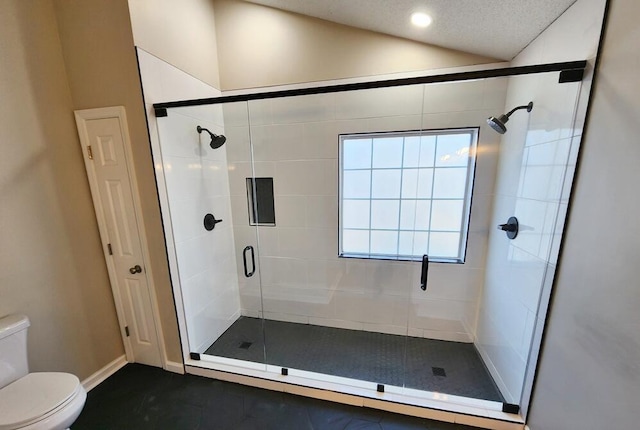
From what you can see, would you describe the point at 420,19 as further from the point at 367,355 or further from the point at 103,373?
the point at 103,373

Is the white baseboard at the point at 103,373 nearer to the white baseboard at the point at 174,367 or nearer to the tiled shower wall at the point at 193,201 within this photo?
the white baseboard at the point at 174,367

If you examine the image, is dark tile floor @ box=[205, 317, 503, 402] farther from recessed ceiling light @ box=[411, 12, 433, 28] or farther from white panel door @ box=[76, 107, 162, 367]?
recessed ceiling light @ box=[411, 12, 433, 28]

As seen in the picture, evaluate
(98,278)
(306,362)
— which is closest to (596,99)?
(306,362)

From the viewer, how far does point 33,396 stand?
48.3 inches

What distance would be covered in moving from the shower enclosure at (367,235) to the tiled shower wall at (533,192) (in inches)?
0.6

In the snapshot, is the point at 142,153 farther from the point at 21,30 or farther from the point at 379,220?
the point at 379,220

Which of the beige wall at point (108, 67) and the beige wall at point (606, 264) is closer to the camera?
the beige wall at point (606, 264)

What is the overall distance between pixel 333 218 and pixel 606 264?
5.70 feet

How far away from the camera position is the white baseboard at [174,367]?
1.96 metres

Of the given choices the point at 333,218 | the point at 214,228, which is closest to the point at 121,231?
the point at 214,228

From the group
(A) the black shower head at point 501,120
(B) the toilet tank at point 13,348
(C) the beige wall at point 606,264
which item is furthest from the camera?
(A) the black shower head at point 501,120

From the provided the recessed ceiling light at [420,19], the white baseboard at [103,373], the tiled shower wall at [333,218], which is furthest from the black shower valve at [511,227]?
the white baseboard at [103,373]

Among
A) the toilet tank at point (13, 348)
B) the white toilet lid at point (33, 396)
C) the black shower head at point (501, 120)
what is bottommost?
the white toilet lid at point (33, 396)

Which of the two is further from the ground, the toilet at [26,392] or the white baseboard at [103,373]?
the toilet at [26,392]
